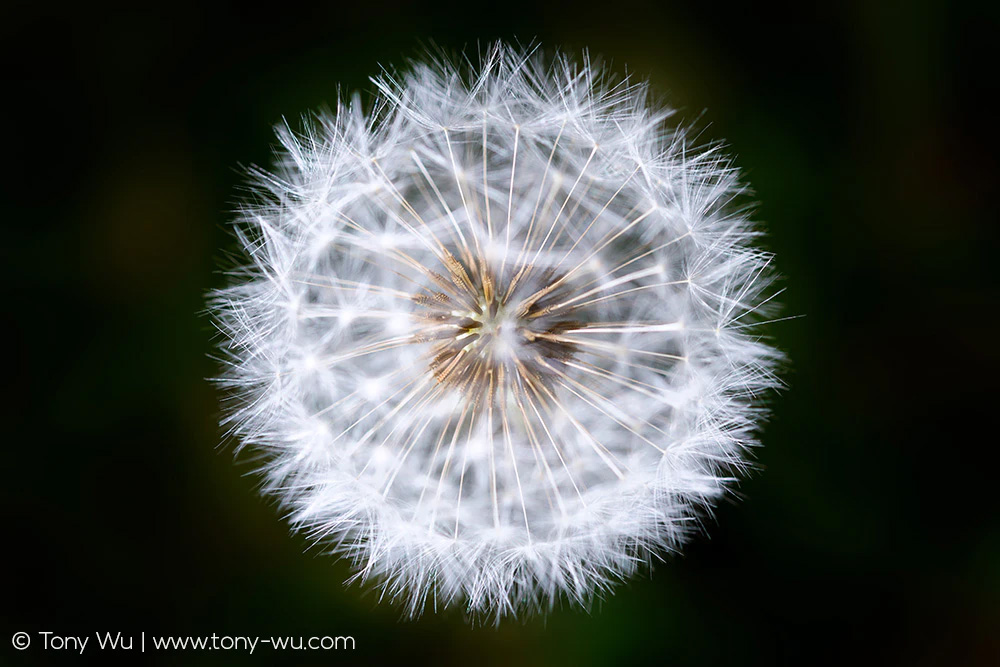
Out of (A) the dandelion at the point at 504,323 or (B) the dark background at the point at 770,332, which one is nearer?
(A) the dandelion at the point at 504,323

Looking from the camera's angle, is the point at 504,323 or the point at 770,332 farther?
the point at 770,332

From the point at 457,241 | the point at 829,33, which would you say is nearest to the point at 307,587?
the point at 457,241

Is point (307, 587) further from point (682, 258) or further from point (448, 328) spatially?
point (682, 258)

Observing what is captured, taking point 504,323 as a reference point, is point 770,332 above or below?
above

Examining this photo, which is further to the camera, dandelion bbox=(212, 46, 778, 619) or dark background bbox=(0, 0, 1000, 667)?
dark background bbox=(0, 0, 1000, 667)
